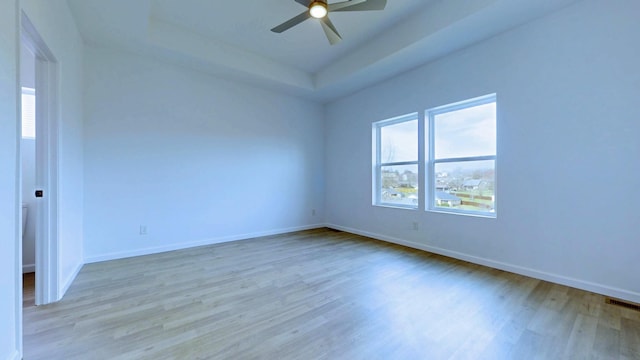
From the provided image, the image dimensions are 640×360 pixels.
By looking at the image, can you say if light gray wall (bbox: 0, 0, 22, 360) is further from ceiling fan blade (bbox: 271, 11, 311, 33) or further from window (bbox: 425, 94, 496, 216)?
window (bbox: 425, 94, 496, 216)

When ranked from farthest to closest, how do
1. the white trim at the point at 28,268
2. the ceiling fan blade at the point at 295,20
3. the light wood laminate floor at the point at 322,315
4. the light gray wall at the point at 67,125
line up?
the white trim at the point at 28,268 < the ceiling fan blade at the point at 295,20 < the light gray wall at the point at 67,125 < the light wood laminate floor at the point at 322,315

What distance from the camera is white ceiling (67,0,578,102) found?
264 centimetres

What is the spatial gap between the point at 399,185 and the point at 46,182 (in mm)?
4256

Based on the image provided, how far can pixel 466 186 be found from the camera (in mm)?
3387

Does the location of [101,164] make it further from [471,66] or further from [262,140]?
[471,66]

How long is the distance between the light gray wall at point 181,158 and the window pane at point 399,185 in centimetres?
167

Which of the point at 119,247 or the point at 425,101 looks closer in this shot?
the point at 119,247

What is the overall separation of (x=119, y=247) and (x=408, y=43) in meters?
4.56

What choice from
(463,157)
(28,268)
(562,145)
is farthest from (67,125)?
(562,145)

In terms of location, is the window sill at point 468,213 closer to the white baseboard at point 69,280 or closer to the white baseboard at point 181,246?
the white baseboard at point 181,246

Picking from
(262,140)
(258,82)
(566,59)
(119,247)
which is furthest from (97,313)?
(566,59)

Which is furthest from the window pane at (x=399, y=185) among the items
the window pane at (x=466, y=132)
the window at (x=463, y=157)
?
the window pane at (x=466, y=132)

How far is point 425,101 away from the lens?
3723 millimetres

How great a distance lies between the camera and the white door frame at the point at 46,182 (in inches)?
83.4
